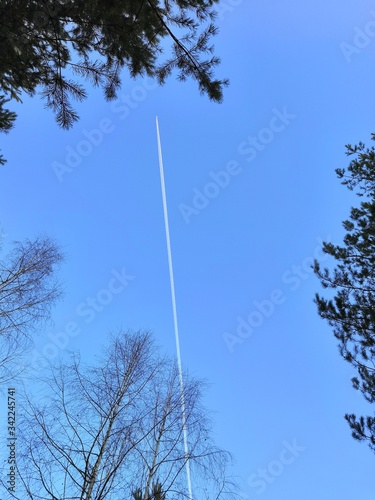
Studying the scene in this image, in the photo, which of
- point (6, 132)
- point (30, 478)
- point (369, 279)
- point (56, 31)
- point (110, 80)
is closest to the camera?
point (30, 478)

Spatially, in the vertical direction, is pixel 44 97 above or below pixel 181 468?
above

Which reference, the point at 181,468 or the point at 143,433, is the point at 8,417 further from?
the point at 181,468

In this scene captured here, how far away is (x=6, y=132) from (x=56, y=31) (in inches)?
105

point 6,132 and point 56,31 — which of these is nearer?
point 56,31

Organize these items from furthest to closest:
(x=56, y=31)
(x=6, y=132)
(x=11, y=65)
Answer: (x=6, y=132) → (x=11, y=65) → (x=56, y=31)

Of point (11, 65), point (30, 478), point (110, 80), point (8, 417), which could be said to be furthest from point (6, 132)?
point (30, 478)

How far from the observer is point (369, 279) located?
1020cm

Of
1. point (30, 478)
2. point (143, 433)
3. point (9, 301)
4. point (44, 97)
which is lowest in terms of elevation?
point (30, 478)

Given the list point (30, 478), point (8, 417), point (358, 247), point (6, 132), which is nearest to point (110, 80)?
point (6, 132)

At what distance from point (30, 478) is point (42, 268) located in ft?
11.9

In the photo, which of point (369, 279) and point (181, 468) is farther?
point (369, 279)

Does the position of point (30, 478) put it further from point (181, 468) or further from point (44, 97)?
point (44, 97)

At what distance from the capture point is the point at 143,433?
586 cm

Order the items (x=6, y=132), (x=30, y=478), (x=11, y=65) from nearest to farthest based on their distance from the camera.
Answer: (x=30, y=478) → (x=11, y=65) → (x=6, y=132)
